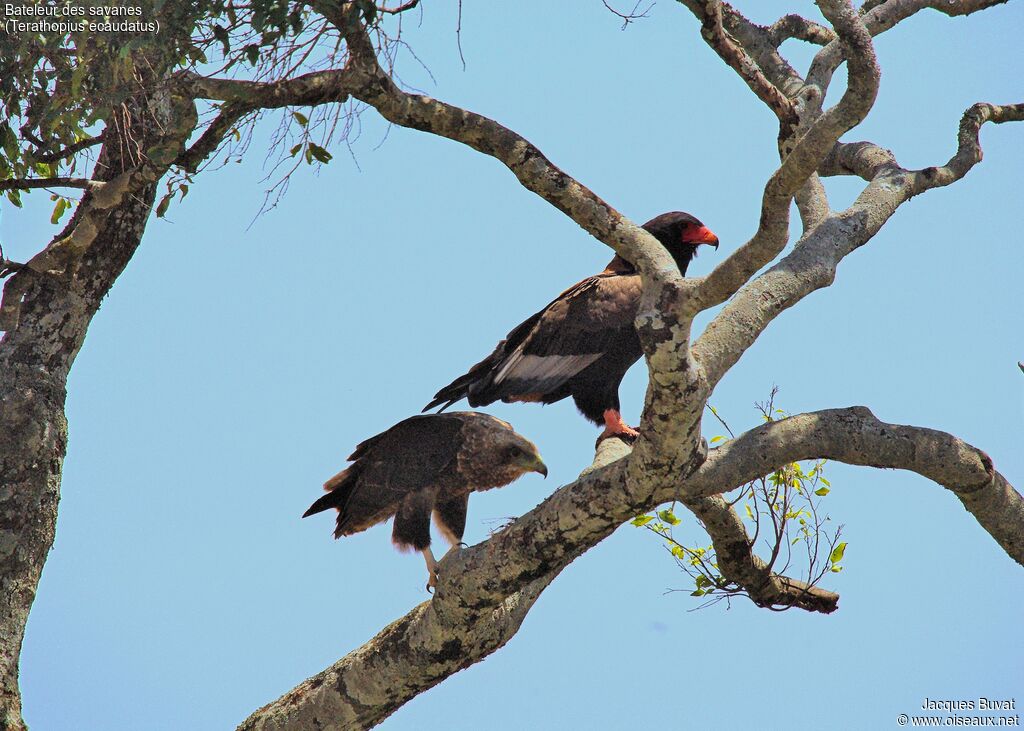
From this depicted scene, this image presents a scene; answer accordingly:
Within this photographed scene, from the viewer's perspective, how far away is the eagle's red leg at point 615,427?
6.41 meters

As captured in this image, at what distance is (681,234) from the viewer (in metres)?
7.46

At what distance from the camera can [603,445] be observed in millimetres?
5609

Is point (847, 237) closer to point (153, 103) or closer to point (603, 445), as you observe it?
point (603, 445)

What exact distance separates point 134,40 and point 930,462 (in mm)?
3929

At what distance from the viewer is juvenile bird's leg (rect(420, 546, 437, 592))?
5.72 metres

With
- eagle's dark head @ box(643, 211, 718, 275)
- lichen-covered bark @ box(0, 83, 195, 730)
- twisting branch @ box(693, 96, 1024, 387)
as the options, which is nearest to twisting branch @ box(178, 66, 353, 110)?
lichen-covered bark @ box(0, 83, 195, 730)

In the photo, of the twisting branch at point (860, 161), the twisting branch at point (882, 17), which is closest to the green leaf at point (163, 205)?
the twisting branch at point (882, 17)

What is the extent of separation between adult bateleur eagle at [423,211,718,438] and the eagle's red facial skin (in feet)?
2.50

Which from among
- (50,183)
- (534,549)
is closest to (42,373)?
(50,183)

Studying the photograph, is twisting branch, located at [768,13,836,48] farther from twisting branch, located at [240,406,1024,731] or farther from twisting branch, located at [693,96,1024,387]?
twisting branch, located at [240,406,1024,731]

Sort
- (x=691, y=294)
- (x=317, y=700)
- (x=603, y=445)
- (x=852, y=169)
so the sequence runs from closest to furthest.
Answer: (x=691, y=294)
(x=317, y=700)
(x=603, y=445)
(x=852, y=169)

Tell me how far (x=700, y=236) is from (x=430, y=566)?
121 inches

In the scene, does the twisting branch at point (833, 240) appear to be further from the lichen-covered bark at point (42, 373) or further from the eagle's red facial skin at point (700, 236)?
the lichen-covered bark at point (42, 373)

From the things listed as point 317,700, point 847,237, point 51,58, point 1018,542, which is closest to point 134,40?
point 51,58
